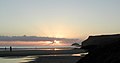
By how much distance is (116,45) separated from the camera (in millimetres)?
32062

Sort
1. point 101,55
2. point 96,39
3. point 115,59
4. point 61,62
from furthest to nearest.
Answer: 1. point 96,39
2. point 61,62
3. point 101,55
4. point 115,59

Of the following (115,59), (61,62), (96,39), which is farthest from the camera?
(96,39)

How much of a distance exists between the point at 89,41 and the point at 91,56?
6150 centimetres

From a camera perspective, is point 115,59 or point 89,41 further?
point 89,41

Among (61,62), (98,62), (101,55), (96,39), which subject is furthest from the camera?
(96,39)

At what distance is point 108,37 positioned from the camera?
268 ft

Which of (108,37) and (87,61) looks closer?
(87,61)

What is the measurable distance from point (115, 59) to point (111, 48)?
7.05m

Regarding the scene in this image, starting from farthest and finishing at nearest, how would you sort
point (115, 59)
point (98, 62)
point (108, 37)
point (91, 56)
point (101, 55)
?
point (108, 37) < point (91, 56) < point (101, 55) < point (98, 62) < point (115, 59)

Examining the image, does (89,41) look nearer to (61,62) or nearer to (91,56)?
(61,62)

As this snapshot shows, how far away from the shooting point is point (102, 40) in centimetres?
8375

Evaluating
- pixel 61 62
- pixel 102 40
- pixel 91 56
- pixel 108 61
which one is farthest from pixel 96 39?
pixel 108 61

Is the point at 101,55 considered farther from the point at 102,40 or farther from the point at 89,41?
the point at 89,41

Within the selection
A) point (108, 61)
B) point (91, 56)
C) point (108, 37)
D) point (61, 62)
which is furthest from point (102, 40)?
point (108, 61)
